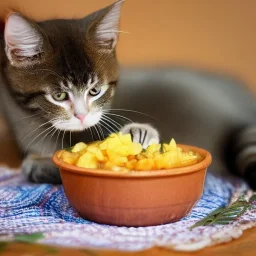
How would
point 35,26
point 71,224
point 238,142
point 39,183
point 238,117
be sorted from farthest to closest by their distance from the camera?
point 238,117
point 238,142
point 39,183
point 35,26
point 71,224

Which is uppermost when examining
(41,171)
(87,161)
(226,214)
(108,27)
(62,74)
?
(108,27)

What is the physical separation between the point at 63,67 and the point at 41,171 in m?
0.37

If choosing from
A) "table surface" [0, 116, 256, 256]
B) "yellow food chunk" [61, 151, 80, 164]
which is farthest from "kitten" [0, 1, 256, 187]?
"table surface" [0, 116, 256, 256]

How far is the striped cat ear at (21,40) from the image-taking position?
1.25m

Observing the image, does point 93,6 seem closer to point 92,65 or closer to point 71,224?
point 92,65

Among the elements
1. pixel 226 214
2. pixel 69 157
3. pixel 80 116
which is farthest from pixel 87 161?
pixel 226 214

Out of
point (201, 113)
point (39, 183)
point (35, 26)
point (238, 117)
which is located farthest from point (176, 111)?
point (35, 26)

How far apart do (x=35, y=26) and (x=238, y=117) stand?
85cm

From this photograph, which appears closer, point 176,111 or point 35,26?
point 35,26

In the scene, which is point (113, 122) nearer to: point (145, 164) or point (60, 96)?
point (60, 96)

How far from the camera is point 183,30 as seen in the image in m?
1.87

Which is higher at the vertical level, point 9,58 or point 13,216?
point 9,58

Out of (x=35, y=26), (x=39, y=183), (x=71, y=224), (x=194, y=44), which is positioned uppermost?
(x=35, y=26)

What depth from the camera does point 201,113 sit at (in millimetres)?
1821
